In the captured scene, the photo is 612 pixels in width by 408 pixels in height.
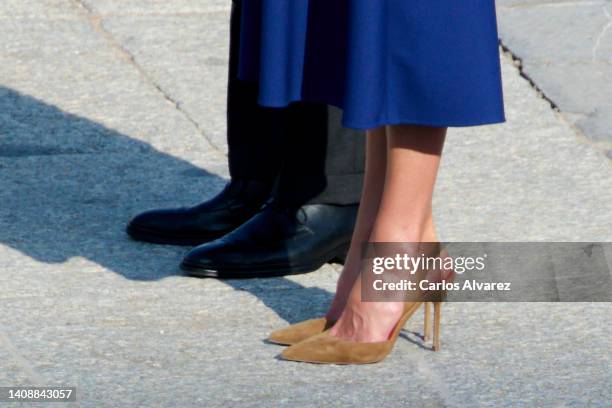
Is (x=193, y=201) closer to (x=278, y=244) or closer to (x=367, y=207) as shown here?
(x=278, y=244)

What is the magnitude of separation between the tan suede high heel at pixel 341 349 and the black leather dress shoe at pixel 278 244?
47 centimetres

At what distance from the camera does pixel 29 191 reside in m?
3.84

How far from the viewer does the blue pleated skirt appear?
2.59 metres

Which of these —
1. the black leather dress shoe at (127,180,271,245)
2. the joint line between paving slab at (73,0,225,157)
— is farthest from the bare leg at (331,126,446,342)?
the joint line between paving slab at (73,0,225,157)

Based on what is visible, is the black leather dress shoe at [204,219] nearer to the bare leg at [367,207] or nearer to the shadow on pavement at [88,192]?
the shadow on pavement at [88,192]

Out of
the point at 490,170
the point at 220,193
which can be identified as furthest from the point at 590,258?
the point at 220,193

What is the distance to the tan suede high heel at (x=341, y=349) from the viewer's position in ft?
9.14

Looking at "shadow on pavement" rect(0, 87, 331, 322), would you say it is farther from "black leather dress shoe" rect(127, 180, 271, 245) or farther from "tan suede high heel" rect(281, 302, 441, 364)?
"tan suede high heel" rect(281, 302, 441, 364)

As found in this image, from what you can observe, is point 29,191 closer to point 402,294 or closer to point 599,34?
point 402,294

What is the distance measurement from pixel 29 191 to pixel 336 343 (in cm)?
135

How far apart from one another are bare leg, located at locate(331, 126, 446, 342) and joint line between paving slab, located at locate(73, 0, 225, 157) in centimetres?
140

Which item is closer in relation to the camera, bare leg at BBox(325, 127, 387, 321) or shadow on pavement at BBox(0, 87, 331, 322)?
bare leg at BBox(325, 127, 387, 321)

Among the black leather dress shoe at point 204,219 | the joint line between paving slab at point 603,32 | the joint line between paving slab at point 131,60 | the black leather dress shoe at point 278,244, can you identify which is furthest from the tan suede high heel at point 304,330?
the joint line between paving slab at point 603,32

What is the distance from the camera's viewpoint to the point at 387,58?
8.59ft
